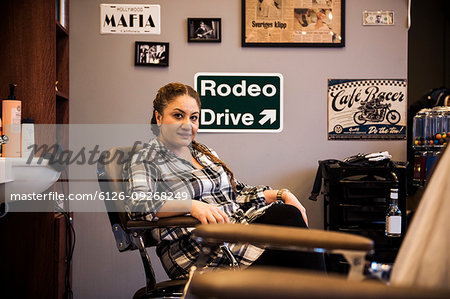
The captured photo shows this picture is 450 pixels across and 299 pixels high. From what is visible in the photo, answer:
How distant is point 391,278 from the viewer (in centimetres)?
94

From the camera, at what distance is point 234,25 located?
3445 mm

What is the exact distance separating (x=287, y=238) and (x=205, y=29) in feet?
8.71

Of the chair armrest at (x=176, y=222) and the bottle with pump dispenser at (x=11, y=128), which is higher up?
the bottle with pump dispenser at (x=11, y=128)

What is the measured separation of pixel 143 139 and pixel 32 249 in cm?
109

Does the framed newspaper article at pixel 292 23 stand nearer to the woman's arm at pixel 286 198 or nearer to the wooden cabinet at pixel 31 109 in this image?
the wooden cabinet at pixel 31 109

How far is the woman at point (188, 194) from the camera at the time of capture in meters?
1.77

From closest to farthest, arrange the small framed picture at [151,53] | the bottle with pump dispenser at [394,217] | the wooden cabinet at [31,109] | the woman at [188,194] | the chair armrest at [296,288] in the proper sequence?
the chair armrest at [296,288]
the woman at [188,194]
the wooden cabinet at [31,109]
the bottle with pump dispenser at [394,217]
the small framed picture at [151,53]

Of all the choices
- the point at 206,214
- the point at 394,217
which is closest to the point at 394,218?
the point at 394,217

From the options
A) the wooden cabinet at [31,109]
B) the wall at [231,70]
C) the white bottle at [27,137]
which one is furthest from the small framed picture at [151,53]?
the white bottle at [27,137]

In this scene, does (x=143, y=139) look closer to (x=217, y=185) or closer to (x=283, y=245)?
(x=217, y=185)

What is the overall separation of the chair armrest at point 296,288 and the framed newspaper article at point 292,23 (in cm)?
288

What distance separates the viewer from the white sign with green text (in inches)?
135

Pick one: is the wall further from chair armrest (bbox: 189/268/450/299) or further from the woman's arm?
chair armrest (bbox: 189/268/450/299)

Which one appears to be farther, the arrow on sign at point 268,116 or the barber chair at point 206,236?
the arrow on sign at point 268,116
